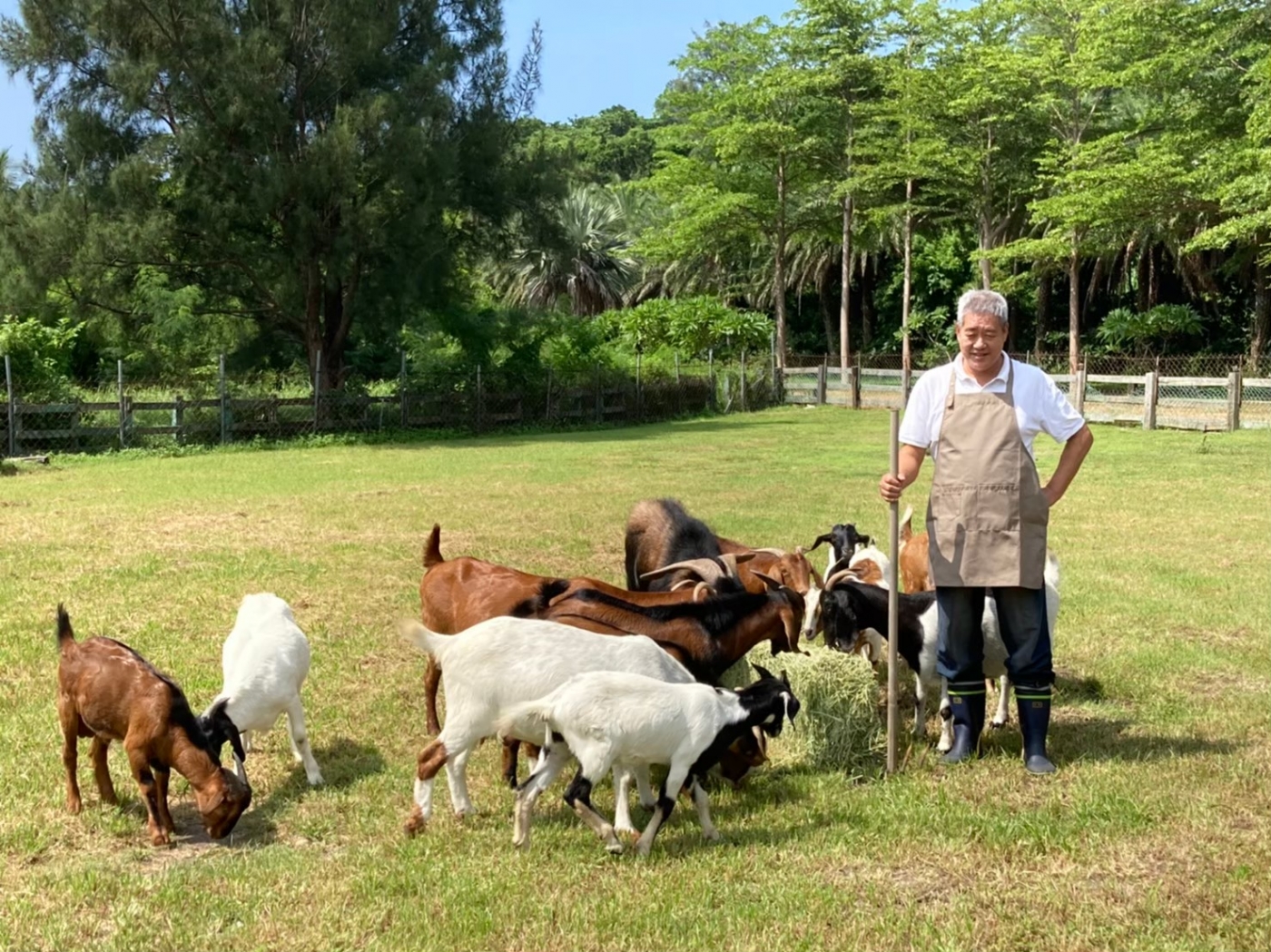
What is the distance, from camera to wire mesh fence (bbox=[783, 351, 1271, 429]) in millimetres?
23359

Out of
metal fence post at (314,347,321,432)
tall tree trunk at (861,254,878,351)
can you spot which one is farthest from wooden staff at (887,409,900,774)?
tall tree trunk at (861,254,878,351)

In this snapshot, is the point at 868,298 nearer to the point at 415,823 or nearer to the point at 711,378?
the point at 711,378

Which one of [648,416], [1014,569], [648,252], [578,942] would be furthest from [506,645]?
[648,252]

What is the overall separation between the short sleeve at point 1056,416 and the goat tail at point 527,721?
2.40 metres

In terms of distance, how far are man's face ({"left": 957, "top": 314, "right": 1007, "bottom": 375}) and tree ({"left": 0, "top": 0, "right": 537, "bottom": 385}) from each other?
64.7 feet

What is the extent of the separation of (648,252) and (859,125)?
791 cm

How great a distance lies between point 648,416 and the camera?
28.7m

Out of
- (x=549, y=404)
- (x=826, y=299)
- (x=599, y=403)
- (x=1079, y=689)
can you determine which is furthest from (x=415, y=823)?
(x=826, y=299)

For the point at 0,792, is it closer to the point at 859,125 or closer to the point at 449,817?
the point at 449,817

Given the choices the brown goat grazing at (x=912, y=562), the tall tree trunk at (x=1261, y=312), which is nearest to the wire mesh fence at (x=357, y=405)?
the tall tree trunk at (x=1261, y=312)

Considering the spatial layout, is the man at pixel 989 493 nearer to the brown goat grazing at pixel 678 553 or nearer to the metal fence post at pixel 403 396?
the brown goat grazing at pixel 678 553

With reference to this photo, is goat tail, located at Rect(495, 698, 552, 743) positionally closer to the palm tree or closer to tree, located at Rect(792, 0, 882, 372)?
tree, located at Rect(792, 0, 882, 372)

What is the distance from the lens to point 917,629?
5.55 metres

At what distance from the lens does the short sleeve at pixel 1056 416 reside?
16.1ft
